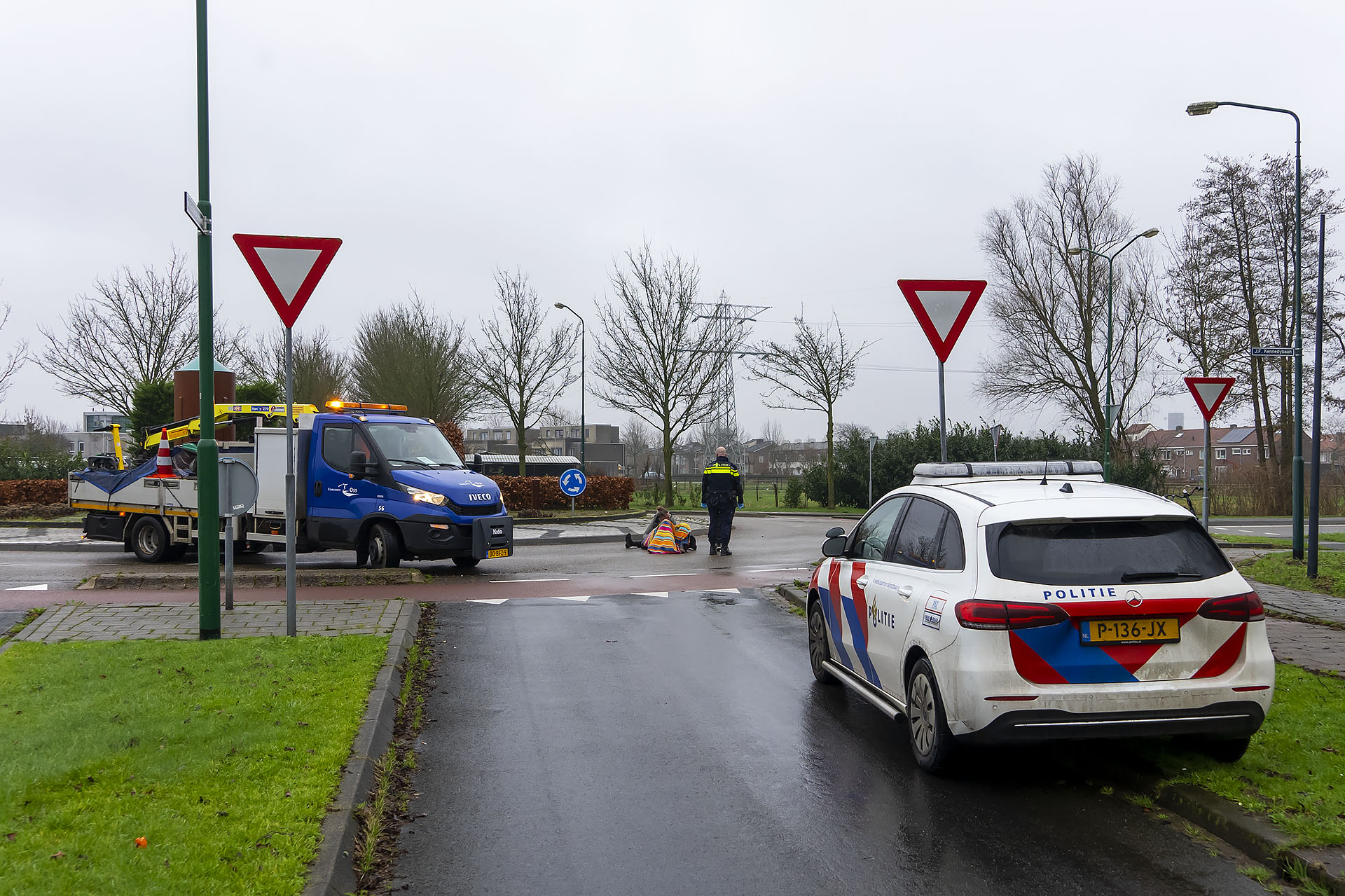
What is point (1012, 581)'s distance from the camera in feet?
16.6

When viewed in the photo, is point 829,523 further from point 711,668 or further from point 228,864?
point 228,864

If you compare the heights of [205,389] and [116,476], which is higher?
[205,389]

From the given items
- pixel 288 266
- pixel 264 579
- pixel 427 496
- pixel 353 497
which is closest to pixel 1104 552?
pixel 288 266

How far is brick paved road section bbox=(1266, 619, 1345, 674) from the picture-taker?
774cm

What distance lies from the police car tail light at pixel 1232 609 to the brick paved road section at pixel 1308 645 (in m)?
2.59

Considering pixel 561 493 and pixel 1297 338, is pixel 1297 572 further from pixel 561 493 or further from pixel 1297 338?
pixel 561 493

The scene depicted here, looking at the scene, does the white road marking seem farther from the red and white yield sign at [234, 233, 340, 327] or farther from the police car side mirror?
the police car side mirror

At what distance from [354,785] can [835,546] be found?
3.74m

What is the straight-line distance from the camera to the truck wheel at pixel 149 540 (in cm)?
1559

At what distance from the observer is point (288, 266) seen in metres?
8.20

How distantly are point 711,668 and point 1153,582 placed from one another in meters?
4.03

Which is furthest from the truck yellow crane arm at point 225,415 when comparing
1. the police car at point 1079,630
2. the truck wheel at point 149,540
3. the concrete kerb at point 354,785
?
the police car at point 1079,630

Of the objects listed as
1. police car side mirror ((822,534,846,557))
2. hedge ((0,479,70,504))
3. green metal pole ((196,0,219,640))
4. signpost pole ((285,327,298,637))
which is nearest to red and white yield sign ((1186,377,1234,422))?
police car side mirror ((822,534,846,557))

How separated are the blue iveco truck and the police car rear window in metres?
9.73
